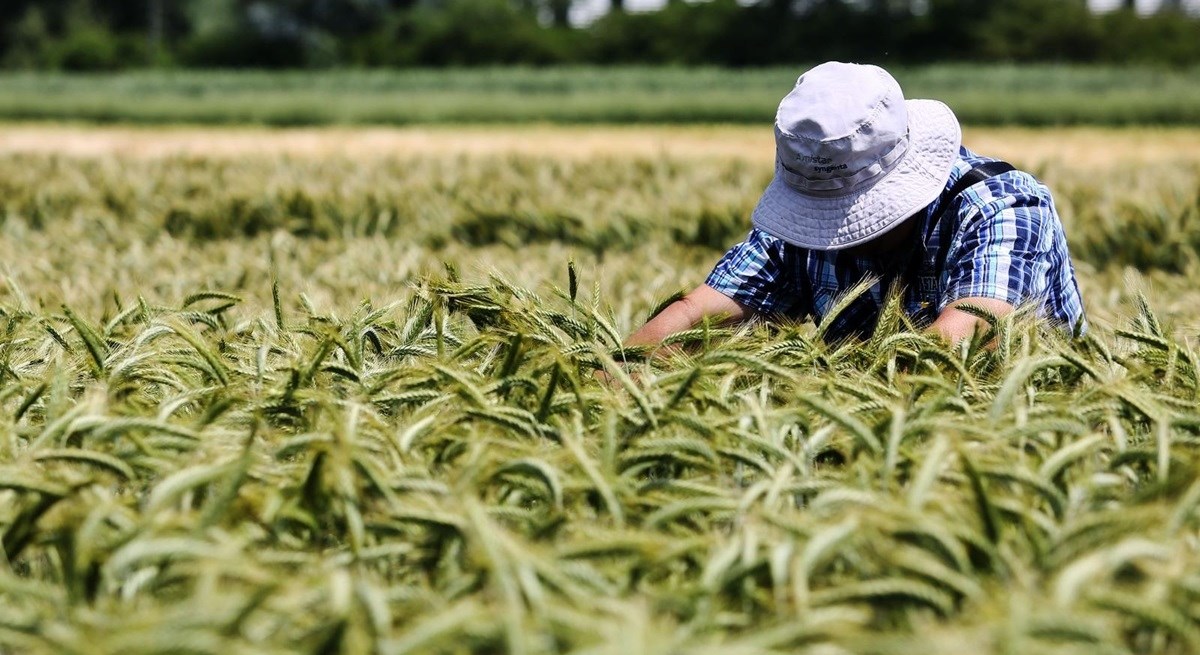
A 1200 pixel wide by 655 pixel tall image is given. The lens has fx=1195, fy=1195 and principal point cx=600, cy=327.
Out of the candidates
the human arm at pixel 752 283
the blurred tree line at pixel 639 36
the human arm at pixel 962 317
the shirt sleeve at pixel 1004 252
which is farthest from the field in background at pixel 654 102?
the human arm at pixel 962 317

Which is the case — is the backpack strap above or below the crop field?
above

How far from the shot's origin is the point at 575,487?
1717 mm

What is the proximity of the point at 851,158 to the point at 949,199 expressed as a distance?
0.35 m

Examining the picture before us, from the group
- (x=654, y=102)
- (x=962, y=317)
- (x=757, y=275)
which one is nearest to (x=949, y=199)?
(x=962, y=317)

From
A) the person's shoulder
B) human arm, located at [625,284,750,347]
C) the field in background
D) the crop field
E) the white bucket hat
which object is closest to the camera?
the crop field

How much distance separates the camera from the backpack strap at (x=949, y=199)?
2.85m

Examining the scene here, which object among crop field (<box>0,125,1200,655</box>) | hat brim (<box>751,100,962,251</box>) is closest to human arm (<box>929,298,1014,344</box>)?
crop field (<box>0,125,1200,655</box>)

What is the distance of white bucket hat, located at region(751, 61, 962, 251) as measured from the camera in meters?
2.63

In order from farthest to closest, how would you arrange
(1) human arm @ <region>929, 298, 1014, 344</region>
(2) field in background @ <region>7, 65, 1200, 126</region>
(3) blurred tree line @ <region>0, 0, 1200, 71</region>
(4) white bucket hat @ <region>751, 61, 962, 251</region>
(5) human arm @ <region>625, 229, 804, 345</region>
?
1. (3) blurred tree line @ <region>0, 0, 1200, 71</region>
2. (2) field in background @ <region>7, 65, 1200, 126</region>
3. (5) human arm @ <region>625, 229, 804, 345</region>
4. (4) white bucket hat @ <region>751, 61, 962, 251</region>
5. (1) human arm @ <region>929, 298, 1014, 344</region>

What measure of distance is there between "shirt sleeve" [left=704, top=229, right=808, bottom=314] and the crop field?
2.22 ft

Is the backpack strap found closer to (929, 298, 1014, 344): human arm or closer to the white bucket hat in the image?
the white bucket hat

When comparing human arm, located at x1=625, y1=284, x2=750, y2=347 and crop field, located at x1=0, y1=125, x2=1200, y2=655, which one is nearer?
crop field, located at x1=0, y1=125, x2=1200, y2=655

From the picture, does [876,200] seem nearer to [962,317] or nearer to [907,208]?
[907,208]

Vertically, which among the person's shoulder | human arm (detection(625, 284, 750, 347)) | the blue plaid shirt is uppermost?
the person's shoulder
